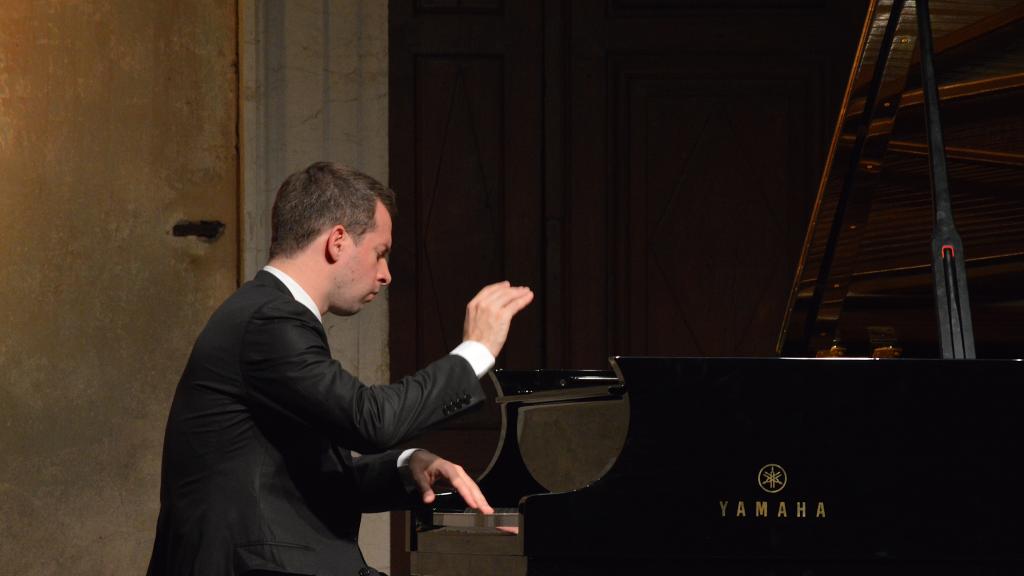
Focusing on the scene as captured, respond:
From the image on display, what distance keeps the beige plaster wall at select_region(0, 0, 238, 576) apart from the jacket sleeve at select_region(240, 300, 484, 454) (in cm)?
252

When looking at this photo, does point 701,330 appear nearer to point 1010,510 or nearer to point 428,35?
point 428,35

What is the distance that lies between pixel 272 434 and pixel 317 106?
2.43 m

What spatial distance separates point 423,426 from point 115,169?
277 cm

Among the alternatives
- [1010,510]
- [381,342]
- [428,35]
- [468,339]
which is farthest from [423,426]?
[428,35]

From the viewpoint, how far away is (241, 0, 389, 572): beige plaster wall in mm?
4207

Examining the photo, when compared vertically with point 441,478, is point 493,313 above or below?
above

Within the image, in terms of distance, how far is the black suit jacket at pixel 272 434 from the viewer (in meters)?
1.85

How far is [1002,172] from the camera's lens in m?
2.53

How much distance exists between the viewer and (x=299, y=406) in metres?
1.87

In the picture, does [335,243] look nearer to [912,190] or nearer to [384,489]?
[384,489]

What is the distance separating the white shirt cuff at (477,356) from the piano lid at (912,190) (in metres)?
0.97

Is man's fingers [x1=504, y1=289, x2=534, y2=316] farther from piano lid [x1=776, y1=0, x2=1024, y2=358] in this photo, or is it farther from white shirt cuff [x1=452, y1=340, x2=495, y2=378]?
piano lid [x1=776, y1=0, x2=1024, y2=358]

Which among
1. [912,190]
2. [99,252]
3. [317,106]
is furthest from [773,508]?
[99,252]

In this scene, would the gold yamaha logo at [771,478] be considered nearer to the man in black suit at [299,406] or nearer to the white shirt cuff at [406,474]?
the man in black suit at [299,406]
